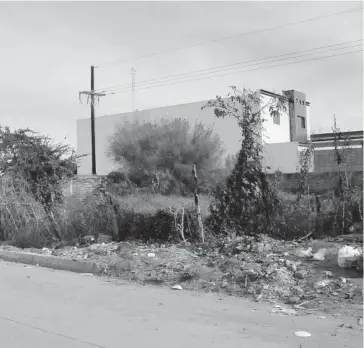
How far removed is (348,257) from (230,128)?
115 ft

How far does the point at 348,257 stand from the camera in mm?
8086

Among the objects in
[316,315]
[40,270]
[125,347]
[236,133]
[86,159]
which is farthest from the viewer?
[86,159]

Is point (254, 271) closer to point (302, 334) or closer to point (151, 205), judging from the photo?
point (302, 334)

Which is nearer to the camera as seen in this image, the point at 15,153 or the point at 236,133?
the point at 15,153

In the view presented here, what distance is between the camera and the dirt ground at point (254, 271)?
737 centimetres

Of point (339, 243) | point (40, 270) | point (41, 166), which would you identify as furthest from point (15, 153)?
point (339, 243)

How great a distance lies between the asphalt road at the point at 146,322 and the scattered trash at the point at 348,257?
1.64 metres

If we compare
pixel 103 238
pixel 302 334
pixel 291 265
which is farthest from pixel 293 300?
pixel 103 238

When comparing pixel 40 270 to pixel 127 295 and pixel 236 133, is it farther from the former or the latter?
pixel 236 133

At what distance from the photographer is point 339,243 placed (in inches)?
→ 384

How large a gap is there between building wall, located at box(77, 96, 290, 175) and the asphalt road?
2864 cm

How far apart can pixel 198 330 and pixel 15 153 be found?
11.9 m

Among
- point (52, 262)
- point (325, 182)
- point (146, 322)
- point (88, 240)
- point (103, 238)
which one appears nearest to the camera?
point (146, 322)

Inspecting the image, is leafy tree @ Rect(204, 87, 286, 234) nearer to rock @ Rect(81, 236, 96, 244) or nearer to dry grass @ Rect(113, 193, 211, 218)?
dry grass @ Rect(113, 193, 211, 218)
